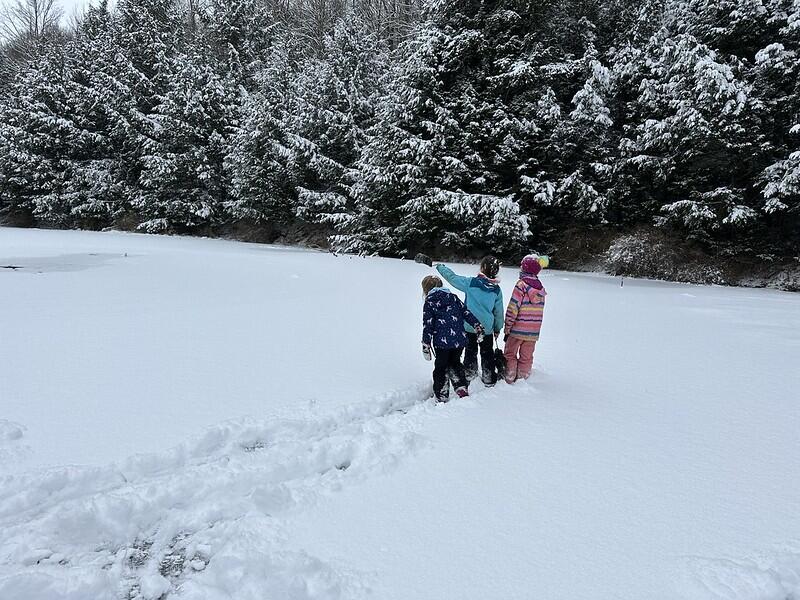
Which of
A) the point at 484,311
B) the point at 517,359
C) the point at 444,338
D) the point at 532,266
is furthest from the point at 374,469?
the point at 532,266

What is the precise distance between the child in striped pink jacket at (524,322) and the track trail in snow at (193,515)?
5.74 ft

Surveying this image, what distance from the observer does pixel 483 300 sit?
4.88 meters

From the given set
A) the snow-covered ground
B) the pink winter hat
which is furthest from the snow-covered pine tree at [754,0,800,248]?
the pink winter hat

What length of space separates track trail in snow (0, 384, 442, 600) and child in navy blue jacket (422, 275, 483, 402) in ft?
2.83

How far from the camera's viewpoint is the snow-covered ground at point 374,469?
7.32ft

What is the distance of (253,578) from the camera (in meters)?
2.18

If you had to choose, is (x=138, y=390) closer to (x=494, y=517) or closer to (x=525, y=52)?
(x=494, y=517)

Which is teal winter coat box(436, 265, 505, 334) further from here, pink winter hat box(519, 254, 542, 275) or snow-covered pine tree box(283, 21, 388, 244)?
snow-covered pine tree box(283, 21, 388, 244)

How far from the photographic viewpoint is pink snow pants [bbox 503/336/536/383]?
16.2ft

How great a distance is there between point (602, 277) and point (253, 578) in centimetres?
1431

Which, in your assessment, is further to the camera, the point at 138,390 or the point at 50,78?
the point at 50,78

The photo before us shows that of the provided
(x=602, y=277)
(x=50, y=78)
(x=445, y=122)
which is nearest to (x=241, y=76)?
(x=50, y=78)

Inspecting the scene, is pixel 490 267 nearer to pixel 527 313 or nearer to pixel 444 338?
pixel 527 313

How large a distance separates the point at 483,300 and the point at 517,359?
71 cm
